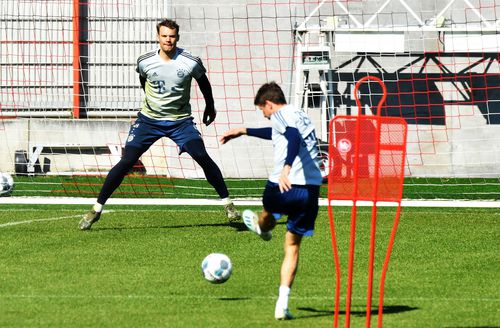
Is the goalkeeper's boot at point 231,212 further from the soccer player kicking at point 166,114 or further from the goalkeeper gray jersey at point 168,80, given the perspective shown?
the goalkeeper gray jersey at point 168,80

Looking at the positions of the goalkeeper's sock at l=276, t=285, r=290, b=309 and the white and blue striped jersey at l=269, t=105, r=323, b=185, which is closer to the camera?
the goalkeeper's sock at l=276, t=285, r=290, b=309

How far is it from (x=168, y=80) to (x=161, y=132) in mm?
Answer: 585

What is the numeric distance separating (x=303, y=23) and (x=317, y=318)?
1541 cm

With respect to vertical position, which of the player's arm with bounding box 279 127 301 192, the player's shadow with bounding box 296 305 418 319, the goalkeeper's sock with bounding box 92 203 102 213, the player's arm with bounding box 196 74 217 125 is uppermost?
the player's arm with bounding box 196 74 217 125

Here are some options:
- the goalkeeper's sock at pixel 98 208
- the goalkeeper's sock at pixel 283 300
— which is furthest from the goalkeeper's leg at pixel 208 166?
the goalkeeper's sock at pixel 283 300

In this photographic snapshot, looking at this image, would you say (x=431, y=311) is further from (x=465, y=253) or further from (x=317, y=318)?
(x=465, y=253)

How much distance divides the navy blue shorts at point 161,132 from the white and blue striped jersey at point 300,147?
463cm

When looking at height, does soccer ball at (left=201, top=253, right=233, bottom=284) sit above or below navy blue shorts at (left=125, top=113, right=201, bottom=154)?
below

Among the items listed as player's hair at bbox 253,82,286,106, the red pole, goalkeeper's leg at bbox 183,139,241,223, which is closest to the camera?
player's hair at bbox 253,82,286,106

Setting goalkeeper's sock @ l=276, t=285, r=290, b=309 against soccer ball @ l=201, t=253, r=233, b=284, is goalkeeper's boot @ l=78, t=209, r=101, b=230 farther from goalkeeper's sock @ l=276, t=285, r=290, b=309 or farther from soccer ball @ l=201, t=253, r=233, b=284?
goalkeeper's sock @ l=276, t=285, r=290, b=309

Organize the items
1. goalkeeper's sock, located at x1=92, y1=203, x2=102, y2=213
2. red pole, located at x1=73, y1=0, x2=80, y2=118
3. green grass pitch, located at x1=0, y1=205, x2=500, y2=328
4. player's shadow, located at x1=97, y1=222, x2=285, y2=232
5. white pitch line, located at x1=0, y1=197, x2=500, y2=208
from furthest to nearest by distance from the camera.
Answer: red pole, located at x1=73, y1=0, x2=80, y2=118
white pitch line, located at x1=0, y1=197, x2=500, y2=208
player's shadow, located at x1=97, y1=222, x2=285, y2=232
goalkeeper's sock, located at x1=92, y1=203, x2=102, y2=213
green grass pitch, located at x1=0, y1=205, x2=500, y2=328

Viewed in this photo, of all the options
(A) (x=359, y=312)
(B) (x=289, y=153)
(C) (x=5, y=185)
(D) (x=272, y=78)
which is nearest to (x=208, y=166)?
(C) (x=5, y=185)

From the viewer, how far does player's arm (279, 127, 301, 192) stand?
25.0 feet

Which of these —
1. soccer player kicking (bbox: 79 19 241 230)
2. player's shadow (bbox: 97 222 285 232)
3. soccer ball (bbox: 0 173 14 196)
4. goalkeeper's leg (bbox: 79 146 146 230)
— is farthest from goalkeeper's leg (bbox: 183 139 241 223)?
soccer ball (bbox: 0 173 14 196)
